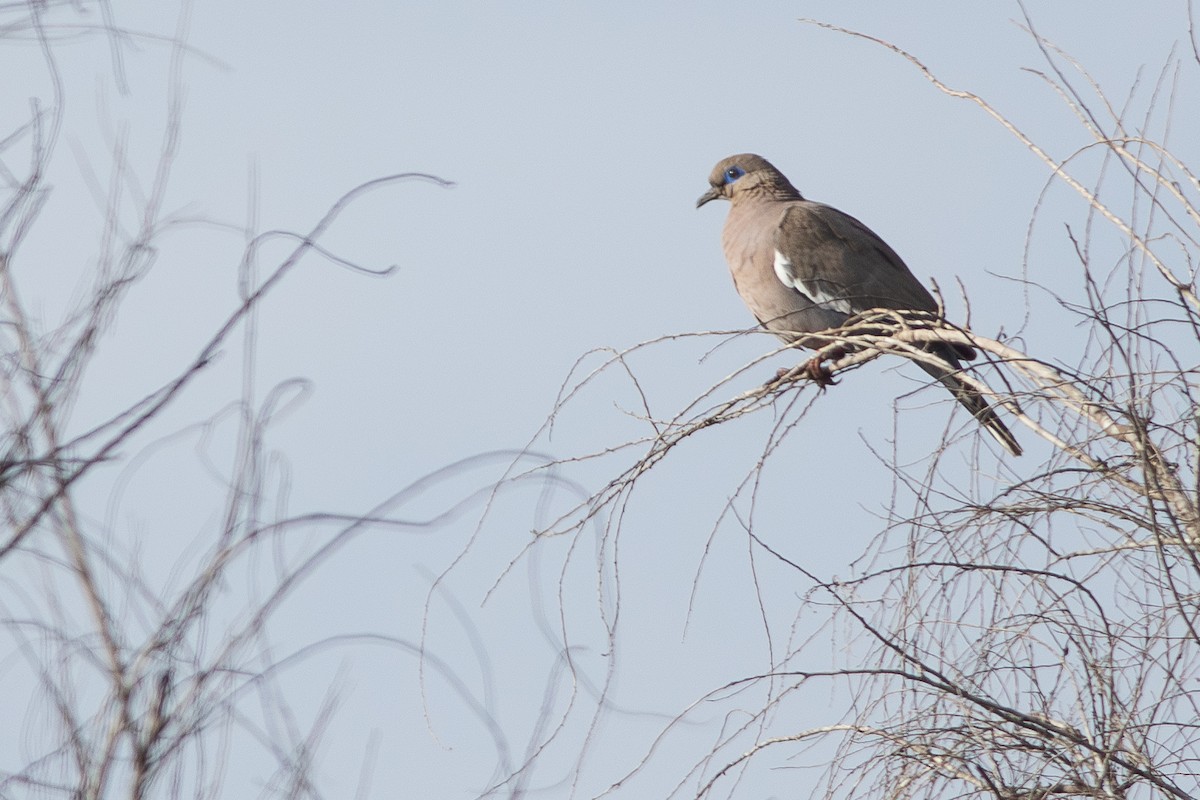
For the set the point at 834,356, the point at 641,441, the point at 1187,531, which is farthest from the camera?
the point at 834,356

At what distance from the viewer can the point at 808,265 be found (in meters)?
6.61

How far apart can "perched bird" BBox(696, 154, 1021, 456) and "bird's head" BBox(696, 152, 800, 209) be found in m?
0.04

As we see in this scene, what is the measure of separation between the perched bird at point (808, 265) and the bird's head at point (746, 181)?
0.04 meters

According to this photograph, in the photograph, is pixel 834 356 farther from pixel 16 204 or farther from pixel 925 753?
pixel 16 204

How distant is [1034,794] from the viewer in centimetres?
316

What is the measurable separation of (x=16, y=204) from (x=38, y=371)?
32 cm

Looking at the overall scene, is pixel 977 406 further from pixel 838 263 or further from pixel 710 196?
pixel 710 196

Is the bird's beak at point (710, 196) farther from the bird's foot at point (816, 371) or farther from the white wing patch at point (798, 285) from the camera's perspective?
the bird's foot at point (816, 371)

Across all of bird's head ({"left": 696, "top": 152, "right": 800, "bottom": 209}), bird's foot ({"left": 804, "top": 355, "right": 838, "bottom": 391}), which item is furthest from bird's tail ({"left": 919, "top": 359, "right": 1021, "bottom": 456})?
bird's head ({"left": 696, "top": 152, "right": 800, "bottom": 209})

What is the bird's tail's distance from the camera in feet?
11.3

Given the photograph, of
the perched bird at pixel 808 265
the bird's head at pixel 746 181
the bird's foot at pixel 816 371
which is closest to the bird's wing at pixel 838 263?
the perched bird at pixel 808 265

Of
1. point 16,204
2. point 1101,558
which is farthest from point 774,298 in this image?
point 16,204

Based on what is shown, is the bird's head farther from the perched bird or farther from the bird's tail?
the bird's tail

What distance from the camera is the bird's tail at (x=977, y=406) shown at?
344 centimetres
